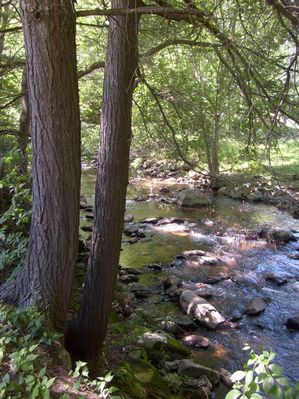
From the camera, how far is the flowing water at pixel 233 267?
20.4 ft

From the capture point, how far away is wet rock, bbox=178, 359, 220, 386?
5.08 m

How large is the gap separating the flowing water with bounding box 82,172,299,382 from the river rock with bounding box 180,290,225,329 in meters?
0.13

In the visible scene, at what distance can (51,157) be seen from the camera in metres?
3.37

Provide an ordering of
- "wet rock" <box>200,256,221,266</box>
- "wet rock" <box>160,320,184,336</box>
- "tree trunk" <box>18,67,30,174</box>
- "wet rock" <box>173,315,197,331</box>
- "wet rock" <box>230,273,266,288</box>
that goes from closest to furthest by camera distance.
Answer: "tree trunk" <box>18,67,30,174</box> < "wet rock" <box>160,320,184,336</box> < "wet rock" <box>173,315,197,331</box> < "wet rock" <box>230,273,266,288</box> < "wet rock" <box>200,256,221,266</box>

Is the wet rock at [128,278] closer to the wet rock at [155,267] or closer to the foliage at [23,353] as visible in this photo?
the wet rock at [155,267]

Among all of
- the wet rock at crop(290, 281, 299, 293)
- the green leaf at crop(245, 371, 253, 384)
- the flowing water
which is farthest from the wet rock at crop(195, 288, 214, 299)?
the green leaf at crop(245, 371, 253, 384)

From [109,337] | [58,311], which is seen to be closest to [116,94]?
[58,311]

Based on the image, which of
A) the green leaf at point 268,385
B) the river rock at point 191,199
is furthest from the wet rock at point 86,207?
the green leaf at point 268,385

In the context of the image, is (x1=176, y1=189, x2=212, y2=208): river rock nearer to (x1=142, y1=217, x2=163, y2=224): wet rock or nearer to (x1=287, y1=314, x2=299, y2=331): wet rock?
(x1=142, y1=217, x2=163, y2=224): wet rock

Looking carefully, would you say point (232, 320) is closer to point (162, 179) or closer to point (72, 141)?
point (72, 141)

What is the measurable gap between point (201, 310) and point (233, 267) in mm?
2628

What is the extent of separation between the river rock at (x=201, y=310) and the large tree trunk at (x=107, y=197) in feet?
9.62

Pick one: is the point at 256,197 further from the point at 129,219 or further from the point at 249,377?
the point at 249,377

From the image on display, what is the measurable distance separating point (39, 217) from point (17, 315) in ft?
2.57
